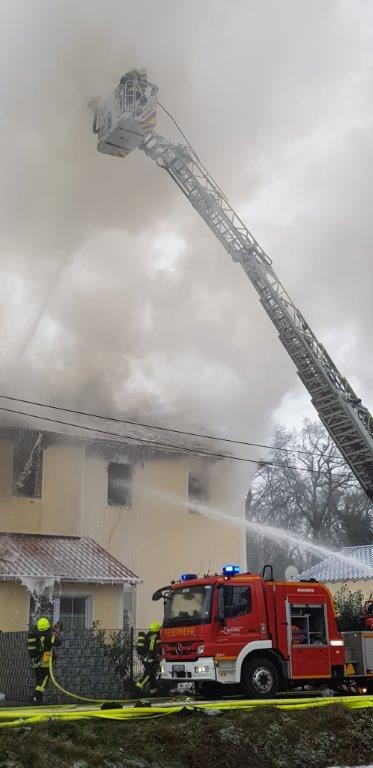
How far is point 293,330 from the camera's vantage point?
52.9ft

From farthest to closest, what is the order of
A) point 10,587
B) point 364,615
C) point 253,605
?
point 10,587 → point 364,615 → point 253,605

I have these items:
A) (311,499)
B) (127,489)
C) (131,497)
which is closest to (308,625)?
(131,497)

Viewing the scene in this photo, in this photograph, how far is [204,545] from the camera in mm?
24422

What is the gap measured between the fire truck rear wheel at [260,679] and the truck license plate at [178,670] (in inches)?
39.9

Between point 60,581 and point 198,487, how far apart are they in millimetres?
6655

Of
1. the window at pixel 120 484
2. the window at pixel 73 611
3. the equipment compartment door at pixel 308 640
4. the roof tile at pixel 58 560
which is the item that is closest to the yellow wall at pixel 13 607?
the roof tile at pixel 58 560

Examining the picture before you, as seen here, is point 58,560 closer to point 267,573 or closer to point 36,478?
point 36,478

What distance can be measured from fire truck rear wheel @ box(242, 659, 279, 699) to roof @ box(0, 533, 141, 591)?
22.7ft

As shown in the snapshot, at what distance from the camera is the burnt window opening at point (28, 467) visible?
2145 cm

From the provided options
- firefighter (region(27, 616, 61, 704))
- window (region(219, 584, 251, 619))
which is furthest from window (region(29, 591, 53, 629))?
window (region(219, 584, 251, 619))

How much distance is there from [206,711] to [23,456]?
38.9ft

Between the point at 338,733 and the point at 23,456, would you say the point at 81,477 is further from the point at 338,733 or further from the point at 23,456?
the point at 338,733

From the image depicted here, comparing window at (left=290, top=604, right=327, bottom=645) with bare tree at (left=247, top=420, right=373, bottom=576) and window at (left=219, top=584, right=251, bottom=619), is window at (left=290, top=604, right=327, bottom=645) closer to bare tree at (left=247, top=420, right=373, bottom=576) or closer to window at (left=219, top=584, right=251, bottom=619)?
window at (left=219, top=584, right=251, bottom=619)

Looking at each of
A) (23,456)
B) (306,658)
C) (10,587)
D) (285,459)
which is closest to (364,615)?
(306,658)
